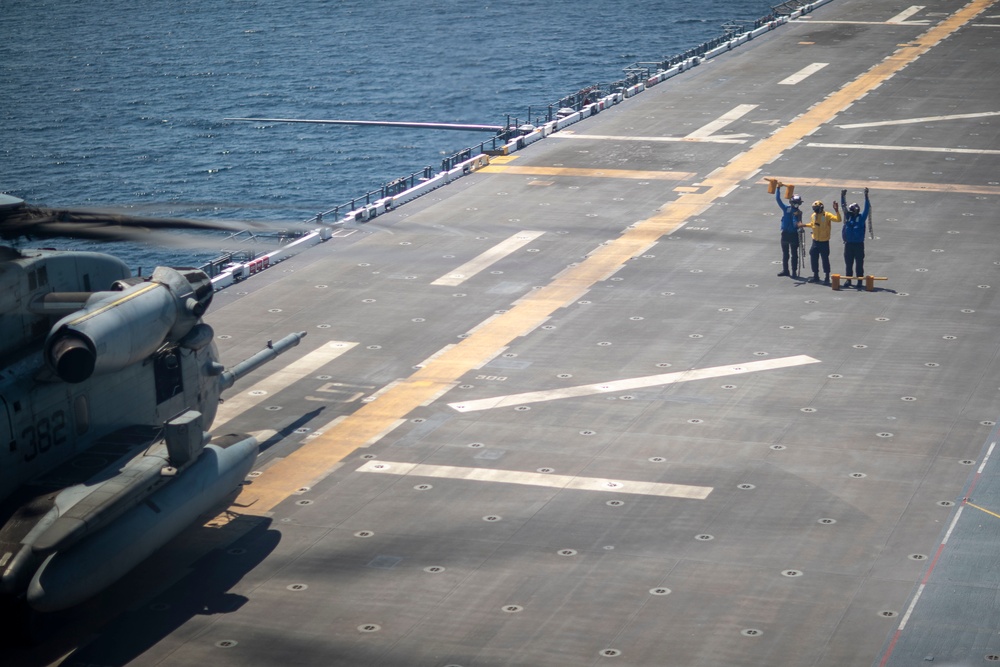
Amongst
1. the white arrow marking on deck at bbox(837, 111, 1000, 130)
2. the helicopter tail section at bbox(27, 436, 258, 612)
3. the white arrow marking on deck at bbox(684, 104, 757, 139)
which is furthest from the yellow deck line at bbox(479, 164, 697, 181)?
the helicopter tail section at bbox(27, 436, 258, 612)

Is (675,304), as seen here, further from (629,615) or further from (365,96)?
(365,96)

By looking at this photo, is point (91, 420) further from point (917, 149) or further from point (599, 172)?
point (917, 149)

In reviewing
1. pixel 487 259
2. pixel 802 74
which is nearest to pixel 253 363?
pixel 487 259

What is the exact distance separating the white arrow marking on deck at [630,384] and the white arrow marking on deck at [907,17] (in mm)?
58005

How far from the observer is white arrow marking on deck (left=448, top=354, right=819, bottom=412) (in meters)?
31.3

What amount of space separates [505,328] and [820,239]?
9.63 meters

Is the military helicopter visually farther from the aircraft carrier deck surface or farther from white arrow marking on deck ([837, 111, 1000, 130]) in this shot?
white arrow marking on deck ([837, 111, 1000, 130])

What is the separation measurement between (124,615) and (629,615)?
7.98 meters

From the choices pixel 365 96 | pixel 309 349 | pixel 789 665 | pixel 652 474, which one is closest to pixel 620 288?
pixel 309 349

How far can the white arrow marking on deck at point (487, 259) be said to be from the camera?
40.7m

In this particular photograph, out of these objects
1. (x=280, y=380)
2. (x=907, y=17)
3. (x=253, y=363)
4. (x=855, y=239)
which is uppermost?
(x=907, y=17)

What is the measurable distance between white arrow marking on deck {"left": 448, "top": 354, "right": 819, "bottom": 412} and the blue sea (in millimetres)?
24471

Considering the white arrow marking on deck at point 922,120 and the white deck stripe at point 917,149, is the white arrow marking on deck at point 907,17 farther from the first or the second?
the white deck stripe at point 917,149

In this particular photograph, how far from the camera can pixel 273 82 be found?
102m
